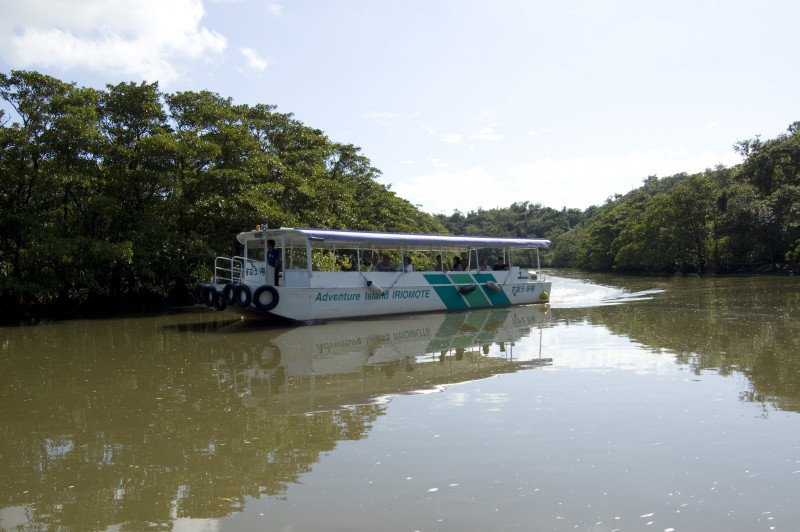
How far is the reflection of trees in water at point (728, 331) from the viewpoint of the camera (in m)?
7.61

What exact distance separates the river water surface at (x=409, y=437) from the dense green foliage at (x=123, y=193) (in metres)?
7.54

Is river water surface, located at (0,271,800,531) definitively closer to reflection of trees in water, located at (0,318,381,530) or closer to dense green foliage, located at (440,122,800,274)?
reflection of trees in water, located at (0,318,381,530)

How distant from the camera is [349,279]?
15.9 metres

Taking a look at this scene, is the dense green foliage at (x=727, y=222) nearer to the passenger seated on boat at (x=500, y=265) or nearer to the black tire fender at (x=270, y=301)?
the passenger seated on boat at (x=500, y=265)

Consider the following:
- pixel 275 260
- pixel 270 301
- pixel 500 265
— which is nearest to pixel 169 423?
pixel 270 301

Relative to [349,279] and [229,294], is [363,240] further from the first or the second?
[229,294]

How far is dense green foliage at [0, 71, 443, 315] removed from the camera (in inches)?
691

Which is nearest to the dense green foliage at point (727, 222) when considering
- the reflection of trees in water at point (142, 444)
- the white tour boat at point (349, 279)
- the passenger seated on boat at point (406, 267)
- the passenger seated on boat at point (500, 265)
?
the passenger seated on boat at point (500, 265)

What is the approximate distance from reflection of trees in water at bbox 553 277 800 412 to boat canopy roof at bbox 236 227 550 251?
10.9ft

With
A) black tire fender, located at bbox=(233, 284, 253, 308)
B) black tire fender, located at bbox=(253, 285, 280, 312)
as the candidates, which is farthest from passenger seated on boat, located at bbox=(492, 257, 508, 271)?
black tire fender, located at bbox=(233, 284, 253, 308)

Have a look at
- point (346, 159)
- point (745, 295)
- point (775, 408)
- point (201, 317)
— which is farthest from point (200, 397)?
point (346, 159)

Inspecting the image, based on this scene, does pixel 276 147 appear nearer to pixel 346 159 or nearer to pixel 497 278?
pixel 346 159

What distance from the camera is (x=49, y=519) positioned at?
390cm

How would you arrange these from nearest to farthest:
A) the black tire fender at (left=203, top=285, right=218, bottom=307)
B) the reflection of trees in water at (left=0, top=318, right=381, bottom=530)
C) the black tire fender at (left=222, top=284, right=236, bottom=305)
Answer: the reflection of trees in water at (left=0, top=318, right=381, bottom=530) → the black tire fender at (left=222, top=284, right=236, bottom=305) → the black tire fender at (left=203, top=285, right=218, bottom=307)
